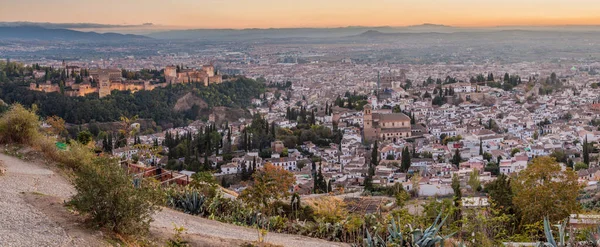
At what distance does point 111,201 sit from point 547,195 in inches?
230

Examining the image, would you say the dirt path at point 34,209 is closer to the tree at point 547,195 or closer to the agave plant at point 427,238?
the agave plant at point 427,238

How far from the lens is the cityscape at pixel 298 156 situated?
612cm

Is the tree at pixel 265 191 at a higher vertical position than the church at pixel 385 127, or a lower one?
higher

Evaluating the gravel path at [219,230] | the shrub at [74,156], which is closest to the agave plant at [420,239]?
the gravel path at [219,230]

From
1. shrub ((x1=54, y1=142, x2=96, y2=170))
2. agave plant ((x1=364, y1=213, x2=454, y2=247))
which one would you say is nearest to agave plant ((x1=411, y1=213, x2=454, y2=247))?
agave plant ((x1=364, y1=213, x2=454, y2=247))

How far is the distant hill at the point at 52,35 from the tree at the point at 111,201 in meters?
129

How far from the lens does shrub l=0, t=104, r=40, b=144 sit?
10.0 m

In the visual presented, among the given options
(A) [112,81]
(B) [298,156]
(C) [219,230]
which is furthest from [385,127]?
(C) [219,230]

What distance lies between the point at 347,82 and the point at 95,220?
7202 cm

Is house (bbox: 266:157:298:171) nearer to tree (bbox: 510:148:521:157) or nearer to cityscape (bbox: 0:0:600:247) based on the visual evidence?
cityscape (bbox: 0:0:600:247)

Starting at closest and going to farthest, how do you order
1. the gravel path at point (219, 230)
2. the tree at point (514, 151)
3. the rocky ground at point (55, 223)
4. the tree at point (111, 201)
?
the rocky ground at point (55, 223) < the tree at point (111, 201) < the gravel path at point (219, 230) < the tree at point (514, 151)

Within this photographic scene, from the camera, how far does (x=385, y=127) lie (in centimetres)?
3606

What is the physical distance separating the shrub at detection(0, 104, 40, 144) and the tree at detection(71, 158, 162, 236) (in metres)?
4.96

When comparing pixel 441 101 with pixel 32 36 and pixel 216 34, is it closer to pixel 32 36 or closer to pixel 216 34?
pixel 32 36
